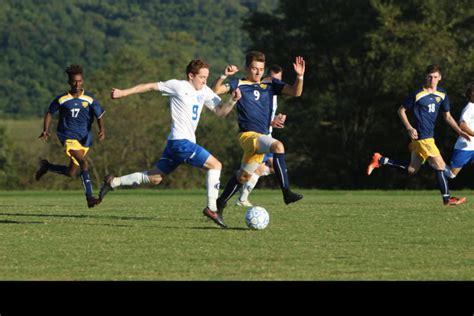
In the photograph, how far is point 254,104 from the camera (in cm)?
1622

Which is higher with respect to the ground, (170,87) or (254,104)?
(170,87)

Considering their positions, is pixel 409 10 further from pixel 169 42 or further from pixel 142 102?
pixel 169 42

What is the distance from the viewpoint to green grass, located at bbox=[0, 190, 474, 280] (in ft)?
35.3

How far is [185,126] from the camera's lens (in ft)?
52.5

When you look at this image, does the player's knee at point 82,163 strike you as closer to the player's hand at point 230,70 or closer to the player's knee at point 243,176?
the player's knee at point 243,176

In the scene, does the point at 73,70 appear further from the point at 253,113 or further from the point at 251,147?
the point at 251,147

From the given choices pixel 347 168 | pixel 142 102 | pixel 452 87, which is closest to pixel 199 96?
pixel 452 87

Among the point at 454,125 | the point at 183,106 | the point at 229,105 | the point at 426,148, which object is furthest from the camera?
the point at 426,148

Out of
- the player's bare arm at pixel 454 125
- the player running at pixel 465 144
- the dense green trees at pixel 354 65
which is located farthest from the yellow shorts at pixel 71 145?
the dense green trees at pixel 354 65

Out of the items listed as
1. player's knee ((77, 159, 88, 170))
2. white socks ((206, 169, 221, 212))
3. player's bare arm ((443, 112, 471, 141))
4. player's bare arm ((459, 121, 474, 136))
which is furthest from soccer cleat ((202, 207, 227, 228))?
player's bare arm ((459, 121, 474, 136))

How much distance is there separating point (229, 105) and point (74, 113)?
472 cm

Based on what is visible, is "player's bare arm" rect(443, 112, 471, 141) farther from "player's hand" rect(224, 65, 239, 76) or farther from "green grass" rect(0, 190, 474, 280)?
"player's hand" rect(224, 65, 239, 76)

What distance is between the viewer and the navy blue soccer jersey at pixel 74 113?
19359mm

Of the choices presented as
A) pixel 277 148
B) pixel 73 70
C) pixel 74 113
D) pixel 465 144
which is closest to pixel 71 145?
pixel 74 113
